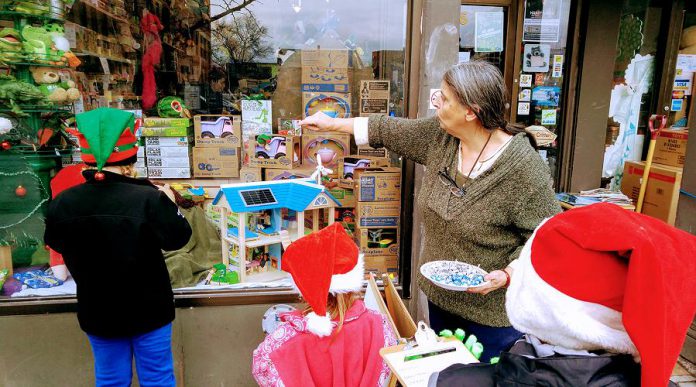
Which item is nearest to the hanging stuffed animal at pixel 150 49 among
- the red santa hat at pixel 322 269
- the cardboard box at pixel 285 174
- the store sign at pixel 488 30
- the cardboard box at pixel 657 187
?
the cardboard box at pixel 285 174

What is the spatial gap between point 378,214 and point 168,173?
1.77m

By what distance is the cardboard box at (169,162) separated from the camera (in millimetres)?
3912

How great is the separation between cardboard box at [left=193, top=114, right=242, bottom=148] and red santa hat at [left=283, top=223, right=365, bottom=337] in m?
2.33

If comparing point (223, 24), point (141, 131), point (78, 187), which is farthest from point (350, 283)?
point (223, 24)

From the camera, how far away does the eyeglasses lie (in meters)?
2.00

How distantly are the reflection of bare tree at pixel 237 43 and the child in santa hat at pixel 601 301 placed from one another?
403 cm

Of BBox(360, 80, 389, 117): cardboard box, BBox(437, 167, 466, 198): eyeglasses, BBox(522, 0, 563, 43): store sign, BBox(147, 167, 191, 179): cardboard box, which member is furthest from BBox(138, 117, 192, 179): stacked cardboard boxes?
BBox(522, 0, 563, 43): store sign

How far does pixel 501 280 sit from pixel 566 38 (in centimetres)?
323

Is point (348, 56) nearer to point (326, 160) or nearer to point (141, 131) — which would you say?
point (326, 160)

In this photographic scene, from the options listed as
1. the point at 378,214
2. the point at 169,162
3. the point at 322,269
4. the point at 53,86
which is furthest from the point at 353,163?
the point at 53,86

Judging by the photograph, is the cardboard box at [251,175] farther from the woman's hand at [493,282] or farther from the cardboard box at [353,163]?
the woman's hand at [493,282]

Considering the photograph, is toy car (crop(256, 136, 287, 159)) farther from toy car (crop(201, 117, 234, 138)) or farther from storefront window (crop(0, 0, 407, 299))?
toy car (crop(201, 117, 234, 138))

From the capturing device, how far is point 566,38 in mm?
4270

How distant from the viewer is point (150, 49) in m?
4.68
